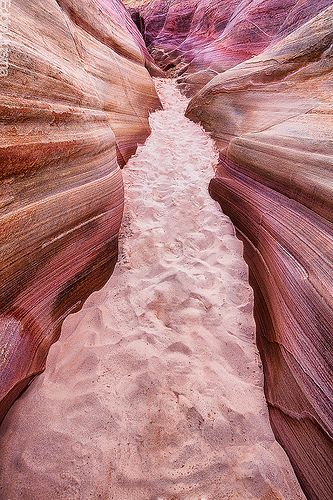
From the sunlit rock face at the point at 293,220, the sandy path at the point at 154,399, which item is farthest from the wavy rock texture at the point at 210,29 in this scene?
the sandy path at the point at 154,399

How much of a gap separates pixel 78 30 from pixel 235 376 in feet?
15.0

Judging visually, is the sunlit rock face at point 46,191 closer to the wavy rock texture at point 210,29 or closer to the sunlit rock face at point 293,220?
the sunlit rock face at point 293,220

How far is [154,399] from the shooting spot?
170 centimetres

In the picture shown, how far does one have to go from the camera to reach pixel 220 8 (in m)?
7.74

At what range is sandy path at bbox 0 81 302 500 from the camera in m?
1.40

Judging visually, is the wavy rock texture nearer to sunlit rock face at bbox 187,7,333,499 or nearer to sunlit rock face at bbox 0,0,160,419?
sunlit rock face at bbox 187,7,333,499

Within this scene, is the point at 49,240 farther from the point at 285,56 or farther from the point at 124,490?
the point at 285,56

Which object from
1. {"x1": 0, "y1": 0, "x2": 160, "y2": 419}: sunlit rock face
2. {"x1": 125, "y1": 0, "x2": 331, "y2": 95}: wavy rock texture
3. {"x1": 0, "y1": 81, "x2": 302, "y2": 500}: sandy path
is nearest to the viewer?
{"x1": 0, "y1": 81, "x2": 302, "y2": 500}: sandy path

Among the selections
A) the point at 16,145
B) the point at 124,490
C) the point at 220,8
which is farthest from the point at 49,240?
the point at 220,8

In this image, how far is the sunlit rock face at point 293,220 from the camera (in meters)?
1.45

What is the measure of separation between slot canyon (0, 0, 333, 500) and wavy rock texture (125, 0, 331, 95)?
2560 mm

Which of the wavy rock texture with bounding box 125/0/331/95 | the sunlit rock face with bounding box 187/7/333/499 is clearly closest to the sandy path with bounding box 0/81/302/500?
the sunlit rock face with bounding box 187/7/333/499

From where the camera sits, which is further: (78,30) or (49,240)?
(78,30)

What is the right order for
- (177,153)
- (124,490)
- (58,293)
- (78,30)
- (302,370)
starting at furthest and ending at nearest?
(177,153) < (78,30) < (58,293) < (302,370) < (124,490)
